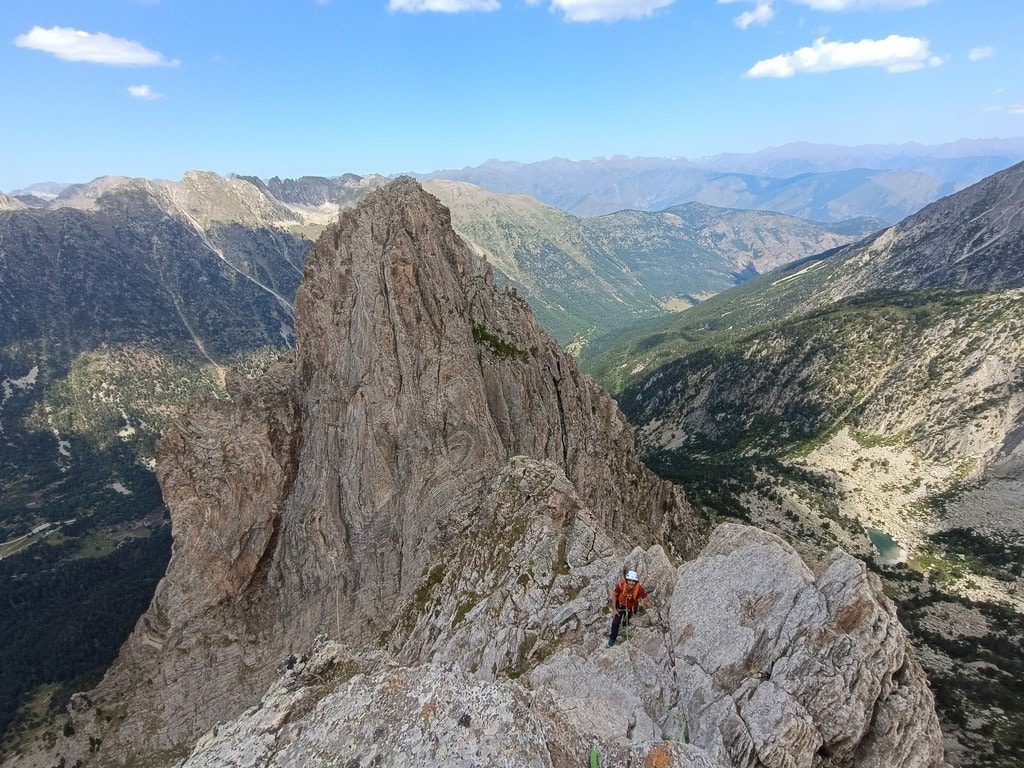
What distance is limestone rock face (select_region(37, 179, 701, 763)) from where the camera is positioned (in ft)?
164

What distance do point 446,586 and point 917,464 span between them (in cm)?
12336

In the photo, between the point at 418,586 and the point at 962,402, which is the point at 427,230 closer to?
the point at 418,586

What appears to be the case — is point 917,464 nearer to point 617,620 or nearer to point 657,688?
point 617,620

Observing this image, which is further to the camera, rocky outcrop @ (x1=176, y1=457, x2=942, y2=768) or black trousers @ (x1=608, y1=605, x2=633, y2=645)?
black trousers @ (x1=608, y1=605, x2=633, y2=645)

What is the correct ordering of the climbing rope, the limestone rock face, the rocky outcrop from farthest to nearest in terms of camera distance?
1. the limestone rock face
2. the climbing rope
3. the rocky outcrop

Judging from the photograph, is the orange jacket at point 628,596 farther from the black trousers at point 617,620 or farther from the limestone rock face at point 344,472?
the limestone rock face at point 344,472

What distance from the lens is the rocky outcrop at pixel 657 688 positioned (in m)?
18.8

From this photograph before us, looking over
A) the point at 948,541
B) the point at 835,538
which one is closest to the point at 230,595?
the point at 835,538

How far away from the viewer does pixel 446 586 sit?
125 ft

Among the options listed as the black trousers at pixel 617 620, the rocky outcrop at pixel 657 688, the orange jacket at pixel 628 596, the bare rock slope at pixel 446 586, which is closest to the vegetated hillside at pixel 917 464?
the bare rock slope at pixel 446 586

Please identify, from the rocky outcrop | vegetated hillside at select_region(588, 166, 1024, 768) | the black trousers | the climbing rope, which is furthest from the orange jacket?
vegetated hillside at select_region(588, 166, 1024, 768)

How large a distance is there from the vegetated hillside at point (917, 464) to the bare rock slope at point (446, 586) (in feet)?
118

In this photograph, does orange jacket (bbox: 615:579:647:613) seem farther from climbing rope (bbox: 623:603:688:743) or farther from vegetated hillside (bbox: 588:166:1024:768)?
vegetated hillside (bbox: 588:166:1024:768)

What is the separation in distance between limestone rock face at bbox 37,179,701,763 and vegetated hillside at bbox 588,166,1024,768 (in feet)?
128
